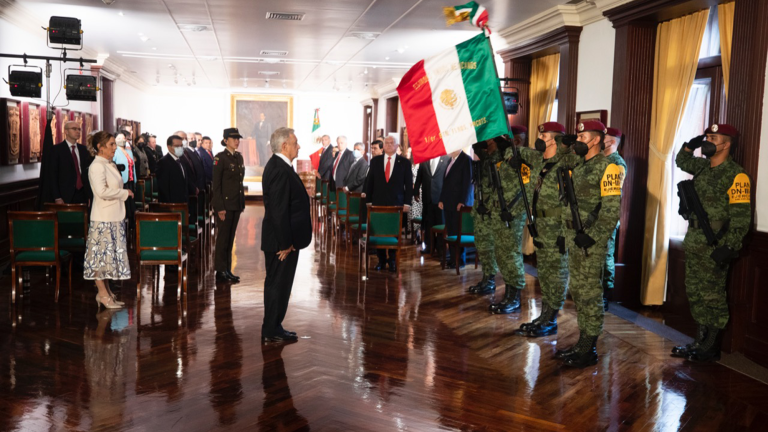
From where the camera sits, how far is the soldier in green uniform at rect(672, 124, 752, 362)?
4578 mm

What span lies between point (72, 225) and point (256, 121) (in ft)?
52.3

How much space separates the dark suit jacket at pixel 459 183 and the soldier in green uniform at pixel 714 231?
315 centimetres

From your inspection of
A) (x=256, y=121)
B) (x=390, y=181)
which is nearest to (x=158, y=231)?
(x=390, y=181)

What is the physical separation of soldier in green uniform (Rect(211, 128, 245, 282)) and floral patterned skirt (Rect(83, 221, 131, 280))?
138cm

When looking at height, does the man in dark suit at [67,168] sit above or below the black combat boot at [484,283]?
above

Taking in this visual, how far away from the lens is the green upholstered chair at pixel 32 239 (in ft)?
19.2

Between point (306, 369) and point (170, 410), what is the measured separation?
1.04m

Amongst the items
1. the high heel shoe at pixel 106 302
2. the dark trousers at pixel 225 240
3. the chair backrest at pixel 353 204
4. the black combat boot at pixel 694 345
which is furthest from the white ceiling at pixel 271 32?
the black combat boot at pixel 694 345

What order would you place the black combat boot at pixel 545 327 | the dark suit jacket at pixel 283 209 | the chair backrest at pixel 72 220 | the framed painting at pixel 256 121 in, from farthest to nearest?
the framed painting at pixel 256 121 → the chair backrest at pixel 72 220 → the black combat boot at pixel 545 327 → the dark suit jacket at pixel 283 209

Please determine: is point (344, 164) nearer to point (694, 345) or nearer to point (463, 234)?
point (463, 234)

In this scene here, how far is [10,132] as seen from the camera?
27.0 feet

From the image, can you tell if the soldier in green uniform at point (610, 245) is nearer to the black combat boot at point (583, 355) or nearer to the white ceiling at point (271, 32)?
the black combat boot at point (583, 355)

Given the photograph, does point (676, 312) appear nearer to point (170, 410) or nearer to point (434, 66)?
point (434, 66)

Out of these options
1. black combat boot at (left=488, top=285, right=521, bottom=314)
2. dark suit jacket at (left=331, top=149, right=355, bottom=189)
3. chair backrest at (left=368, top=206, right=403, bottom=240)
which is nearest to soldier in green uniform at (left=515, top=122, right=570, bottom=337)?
black combat boot at (left=488, top=285, right=521, bottom=314)
